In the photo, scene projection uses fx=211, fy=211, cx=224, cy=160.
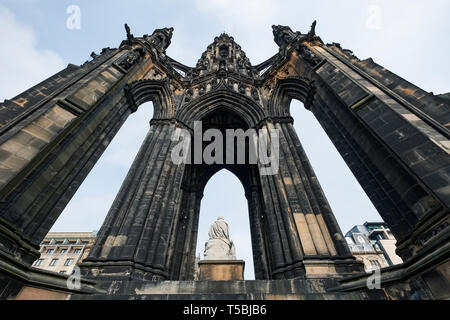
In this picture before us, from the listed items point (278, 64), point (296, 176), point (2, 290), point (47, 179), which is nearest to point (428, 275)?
point (296, 176)

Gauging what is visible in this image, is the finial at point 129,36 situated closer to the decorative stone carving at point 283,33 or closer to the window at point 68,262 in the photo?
the decorative stone carving at point 283,33

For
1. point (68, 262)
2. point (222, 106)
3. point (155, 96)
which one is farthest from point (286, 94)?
point (68, 262)

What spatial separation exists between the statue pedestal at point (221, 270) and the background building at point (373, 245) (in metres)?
28.5

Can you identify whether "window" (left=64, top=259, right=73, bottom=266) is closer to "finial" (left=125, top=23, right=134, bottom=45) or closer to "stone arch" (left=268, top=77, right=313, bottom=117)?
"finial" (left=125, top=23, right=134, bottom=45)

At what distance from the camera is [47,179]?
18.0 feet

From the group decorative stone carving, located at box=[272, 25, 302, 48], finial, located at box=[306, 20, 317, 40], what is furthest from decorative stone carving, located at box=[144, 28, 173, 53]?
finial, located at box=[306, 20, 317, 40]

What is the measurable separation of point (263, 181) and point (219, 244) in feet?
10.1

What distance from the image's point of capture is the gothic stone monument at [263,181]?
412 cm

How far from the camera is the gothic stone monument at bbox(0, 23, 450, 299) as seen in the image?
13.5ft

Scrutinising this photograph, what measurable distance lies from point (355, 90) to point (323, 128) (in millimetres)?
2479

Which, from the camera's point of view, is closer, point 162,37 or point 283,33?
point 283,33

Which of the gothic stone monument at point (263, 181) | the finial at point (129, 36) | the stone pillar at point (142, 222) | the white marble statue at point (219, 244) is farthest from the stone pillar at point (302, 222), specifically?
the finial at point (129, 36)

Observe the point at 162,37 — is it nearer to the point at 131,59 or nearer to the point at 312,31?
the point at 131,59

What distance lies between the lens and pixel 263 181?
27.6ft
